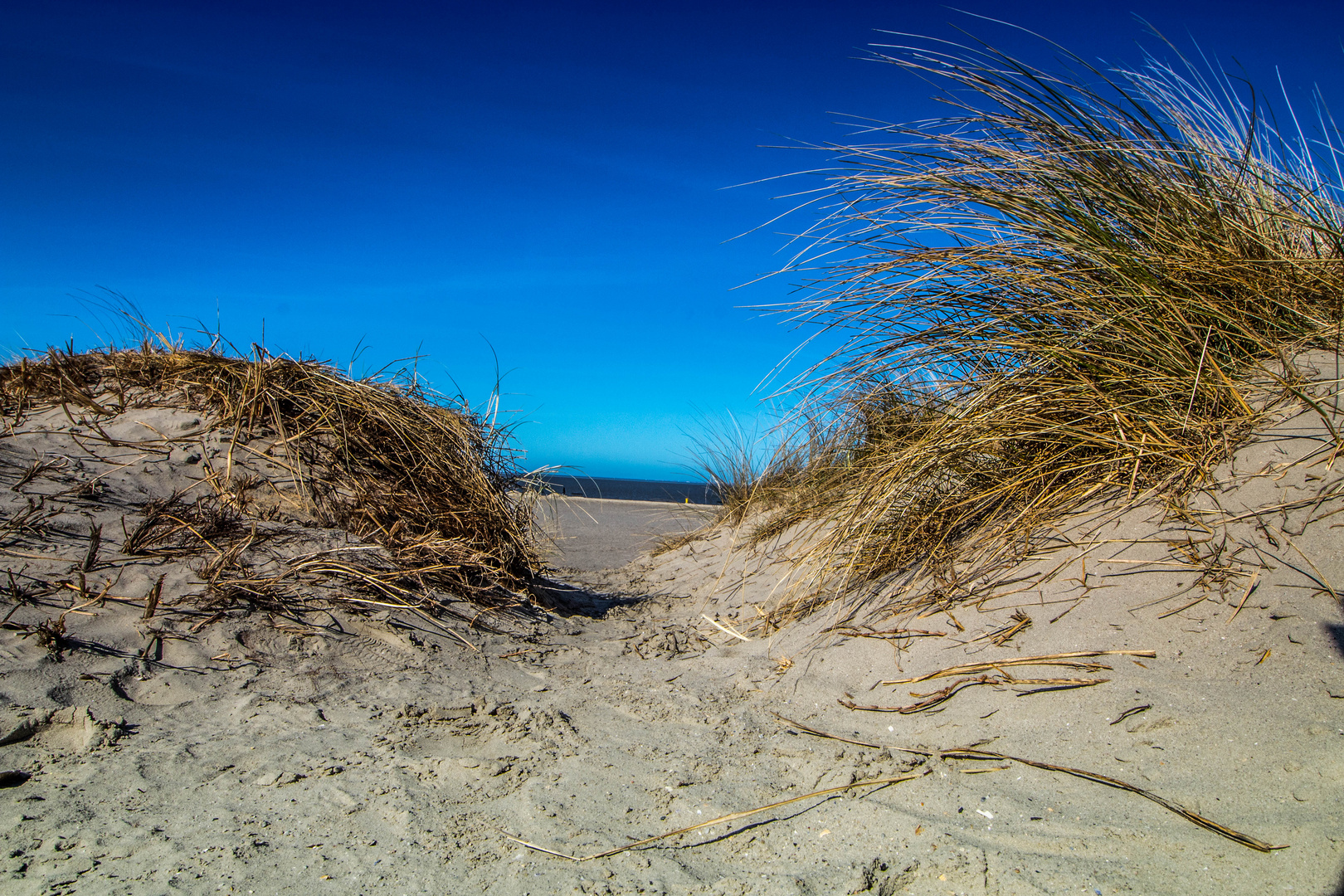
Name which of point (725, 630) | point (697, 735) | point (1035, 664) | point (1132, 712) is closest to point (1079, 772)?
point (1132, 712)

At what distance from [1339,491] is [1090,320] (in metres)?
0.86

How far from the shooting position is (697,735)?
81.2 inches

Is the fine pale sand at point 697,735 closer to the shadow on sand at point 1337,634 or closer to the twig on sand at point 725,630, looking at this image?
the shadow on sand at point 1337,634

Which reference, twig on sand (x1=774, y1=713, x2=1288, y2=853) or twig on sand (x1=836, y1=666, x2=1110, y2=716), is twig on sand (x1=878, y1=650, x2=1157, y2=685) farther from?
twig on sand (x1=774, y1=713, x2=1288, y2=853)

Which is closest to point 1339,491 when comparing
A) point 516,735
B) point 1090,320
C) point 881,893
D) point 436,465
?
point 1090,320

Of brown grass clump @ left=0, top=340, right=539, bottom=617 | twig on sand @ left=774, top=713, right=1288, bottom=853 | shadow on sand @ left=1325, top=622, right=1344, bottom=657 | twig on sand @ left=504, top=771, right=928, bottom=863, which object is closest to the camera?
twig on sand @ left=774, top=713, right=1288, bottom=853

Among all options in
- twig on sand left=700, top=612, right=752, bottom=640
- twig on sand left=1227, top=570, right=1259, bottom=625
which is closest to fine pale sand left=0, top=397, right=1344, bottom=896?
twig on sand left=1227, top=570, right=1259, bottom=625

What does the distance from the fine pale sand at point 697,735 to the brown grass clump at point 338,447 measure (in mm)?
454

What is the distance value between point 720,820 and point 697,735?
481mm

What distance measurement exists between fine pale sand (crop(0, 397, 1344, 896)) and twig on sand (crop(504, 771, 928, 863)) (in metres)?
0.02

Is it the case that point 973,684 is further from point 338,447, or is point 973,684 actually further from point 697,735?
point 338,447

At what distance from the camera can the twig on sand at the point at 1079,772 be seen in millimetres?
1280

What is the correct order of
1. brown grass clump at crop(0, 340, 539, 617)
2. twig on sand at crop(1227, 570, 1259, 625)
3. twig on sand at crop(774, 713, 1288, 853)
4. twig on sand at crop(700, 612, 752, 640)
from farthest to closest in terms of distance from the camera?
brown grass clump at crop(0, 340, 539, 617) → twig on sand at crop(700, 612, 752, 640) → twig on sand at crop(1227, 570, 1259, 625) → twig on sand at crop(774, 713, 1288, 853)

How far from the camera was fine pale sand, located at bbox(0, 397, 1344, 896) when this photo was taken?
1.35 metres
